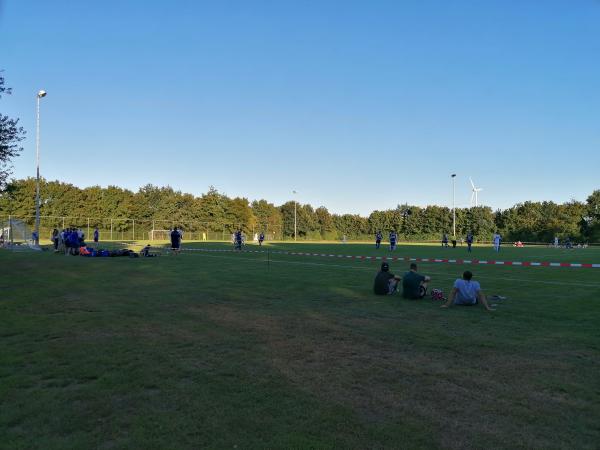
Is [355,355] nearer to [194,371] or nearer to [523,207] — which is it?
[194,371]

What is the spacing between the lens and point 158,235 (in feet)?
244

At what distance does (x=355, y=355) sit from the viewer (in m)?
7.07

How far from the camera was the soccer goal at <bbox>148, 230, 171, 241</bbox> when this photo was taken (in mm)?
72875

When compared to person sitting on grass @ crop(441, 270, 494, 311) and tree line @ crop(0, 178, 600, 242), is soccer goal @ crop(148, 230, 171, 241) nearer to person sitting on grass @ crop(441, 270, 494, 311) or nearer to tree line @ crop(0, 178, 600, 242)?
tree line @ crop(0, 178, 600, 242)

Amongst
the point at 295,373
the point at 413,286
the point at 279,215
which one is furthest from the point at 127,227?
the point at 295,373

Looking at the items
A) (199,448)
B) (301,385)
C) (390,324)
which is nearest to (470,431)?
(301,385)

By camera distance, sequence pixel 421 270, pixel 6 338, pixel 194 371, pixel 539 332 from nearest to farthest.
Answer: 1. pixel 194 371
2. pixel 6 338
3. pixel 539 332
4. pixel 421 270

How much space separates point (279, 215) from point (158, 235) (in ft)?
149

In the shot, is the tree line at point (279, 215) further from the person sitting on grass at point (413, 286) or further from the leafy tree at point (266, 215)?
the person sitting on grass at point (413, 286)

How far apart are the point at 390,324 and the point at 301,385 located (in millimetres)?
4235

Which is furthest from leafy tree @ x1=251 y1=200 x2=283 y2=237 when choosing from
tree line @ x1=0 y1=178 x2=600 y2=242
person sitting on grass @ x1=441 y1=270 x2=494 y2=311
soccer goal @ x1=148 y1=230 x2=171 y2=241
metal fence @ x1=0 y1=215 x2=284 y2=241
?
person sitting on grass @ x1=441 y1=270 x2=494 y2=311

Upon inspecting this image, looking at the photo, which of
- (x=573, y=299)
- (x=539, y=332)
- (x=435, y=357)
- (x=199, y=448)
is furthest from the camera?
(x=573, y=299)

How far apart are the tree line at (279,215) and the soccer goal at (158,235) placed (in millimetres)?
2540

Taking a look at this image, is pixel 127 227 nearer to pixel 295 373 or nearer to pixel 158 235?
pixel 158 235
